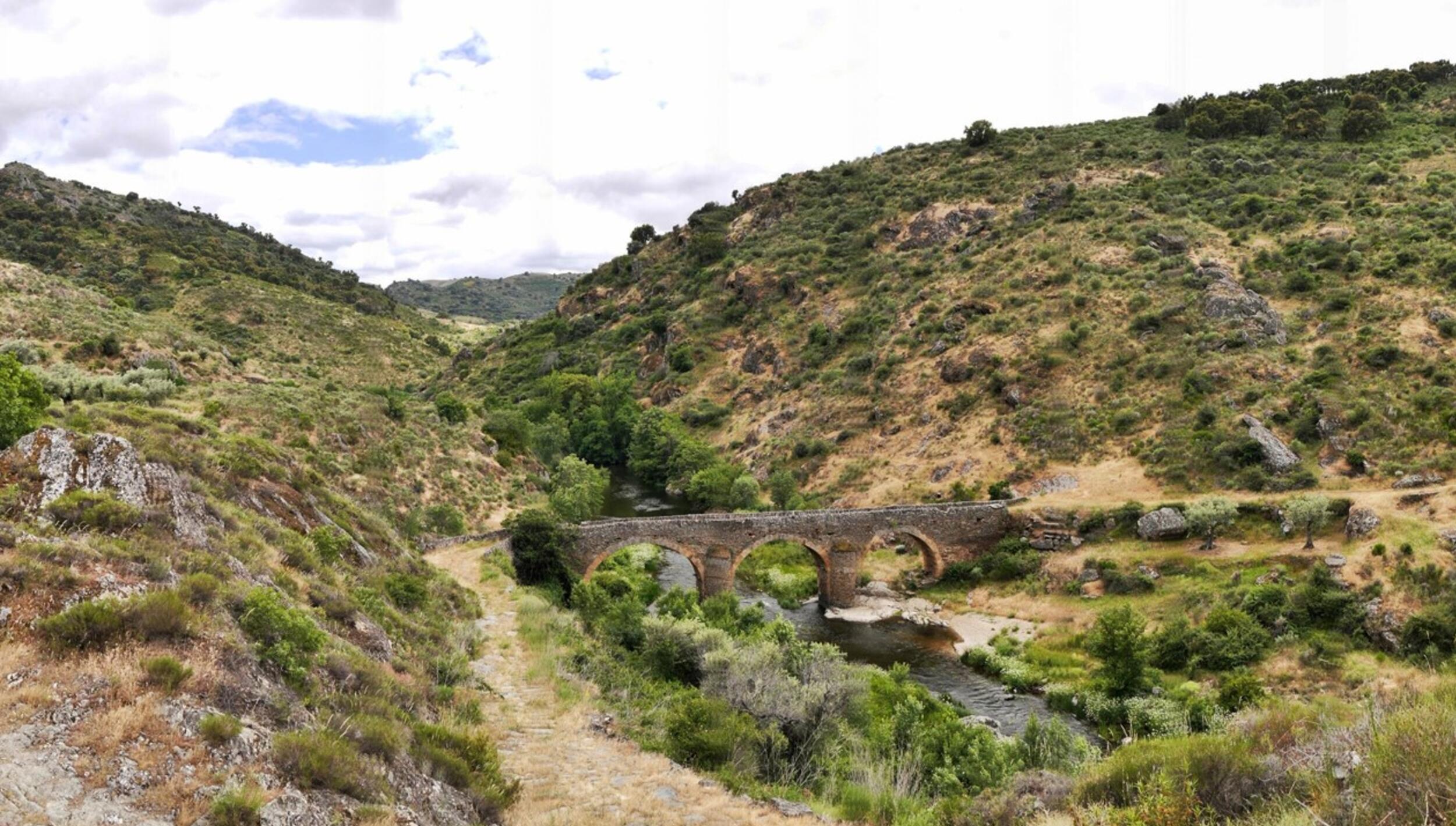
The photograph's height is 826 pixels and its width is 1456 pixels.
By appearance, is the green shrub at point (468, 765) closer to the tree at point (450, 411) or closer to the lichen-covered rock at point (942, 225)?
the tree at point (450, 411)

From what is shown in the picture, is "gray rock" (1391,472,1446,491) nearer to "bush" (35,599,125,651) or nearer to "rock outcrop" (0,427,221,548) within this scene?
"rock outcrop" (0,427,221,548)

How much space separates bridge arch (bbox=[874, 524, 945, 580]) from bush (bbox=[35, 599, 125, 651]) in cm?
3883

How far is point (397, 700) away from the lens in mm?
11672

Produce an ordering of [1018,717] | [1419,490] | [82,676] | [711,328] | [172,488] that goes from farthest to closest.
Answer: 1. [711,328]
2. [1419,490]
3. [1018,717]
4. [172,488]
5. [82,676]

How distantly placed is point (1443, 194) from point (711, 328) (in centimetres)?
6609

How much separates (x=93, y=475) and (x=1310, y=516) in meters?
42.5

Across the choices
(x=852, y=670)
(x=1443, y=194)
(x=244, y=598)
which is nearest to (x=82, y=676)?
(x=244, y=598)

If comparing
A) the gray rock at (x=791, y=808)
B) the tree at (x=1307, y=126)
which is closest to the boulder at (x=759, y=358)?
the tree at (x=1307, y=126)

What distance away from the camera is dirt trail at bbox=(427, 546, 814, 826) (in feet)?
36.6

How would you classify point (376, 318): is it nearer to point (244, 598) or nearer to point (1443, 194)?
point (244, 598)

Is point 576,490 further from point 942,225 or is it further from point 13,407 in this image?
point 942,225

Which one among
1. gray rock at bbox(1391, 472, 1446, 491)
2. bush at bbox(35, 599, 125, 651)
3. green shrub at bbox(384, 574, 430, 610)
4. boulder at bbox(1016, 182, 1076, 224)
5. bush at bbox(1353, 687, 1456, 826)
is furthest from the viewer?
boulder at bbox(1016, 182, 1076, 224)

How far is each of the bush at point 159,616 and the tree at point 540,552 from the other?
25.3 metres

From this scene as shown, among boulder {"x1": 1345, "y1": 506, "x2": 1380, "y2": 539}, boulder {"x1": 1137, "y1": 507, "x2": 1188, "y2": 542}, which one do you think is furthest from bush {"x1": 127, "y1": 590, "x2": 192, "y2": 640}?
boulder {"x1": 1137, "y1": 507, "x2": 1188, "y2": 542}
